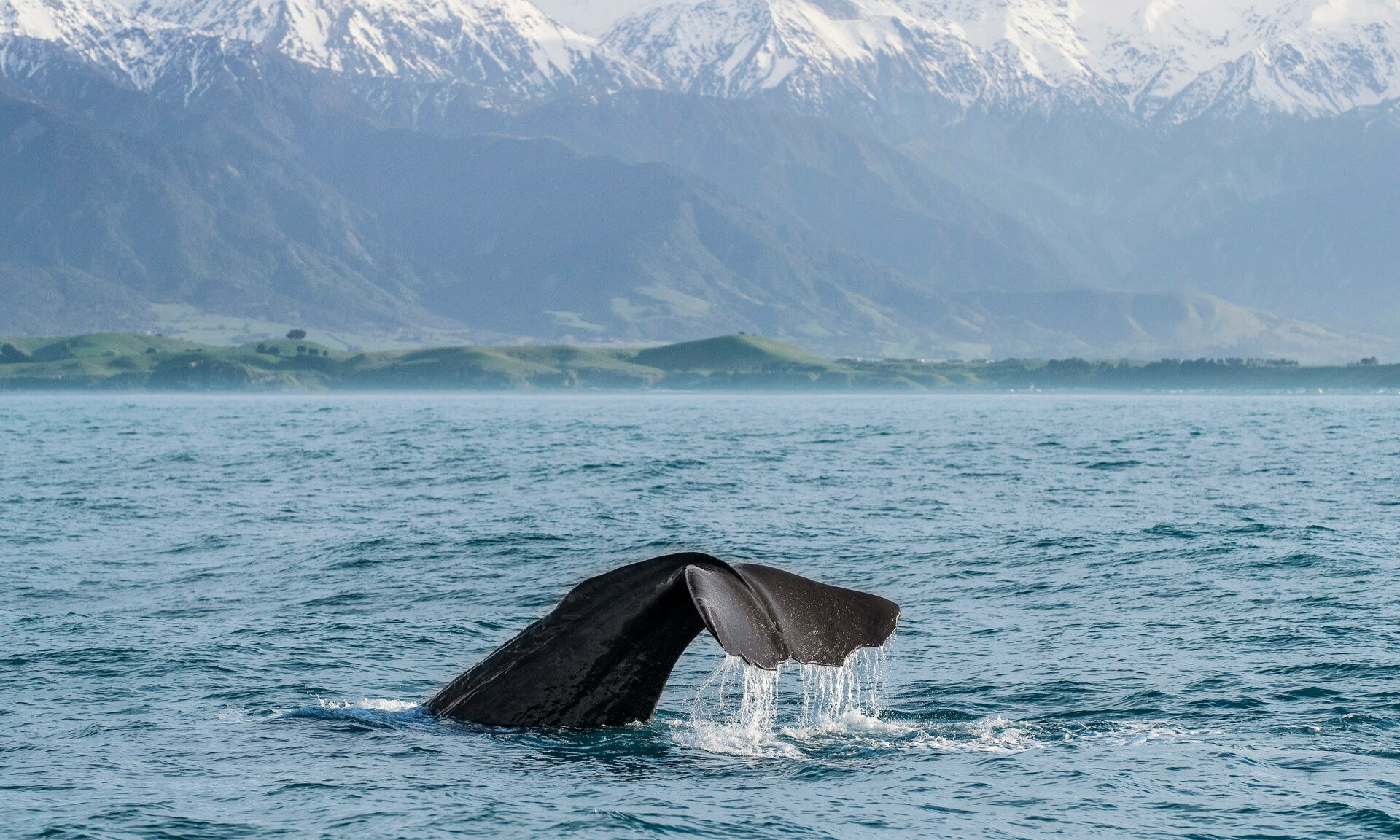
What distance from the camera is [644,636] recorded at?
14.0 m

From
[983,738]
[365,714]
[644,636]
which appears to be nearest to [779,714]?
[983,738]

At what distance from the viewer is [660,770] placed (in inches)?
579

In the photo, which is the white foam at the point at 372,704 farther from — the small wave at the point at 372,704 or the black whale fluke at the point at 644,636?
the black whale fluke at the point at 644,636

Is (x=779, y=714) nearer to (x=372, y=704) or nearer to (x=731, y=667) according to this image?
(x=731, y=667)

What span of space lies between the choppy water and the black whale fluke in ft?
1.31

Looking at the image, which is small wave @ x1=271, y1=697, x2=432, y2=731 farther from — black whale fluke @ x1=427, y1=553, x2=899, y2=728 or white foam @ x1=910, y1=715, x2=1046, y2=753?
white foam @ x1=910, y1=715, x2=1046, y2=753

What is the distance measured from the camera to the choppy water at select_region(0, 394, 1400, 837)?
45.3 feet

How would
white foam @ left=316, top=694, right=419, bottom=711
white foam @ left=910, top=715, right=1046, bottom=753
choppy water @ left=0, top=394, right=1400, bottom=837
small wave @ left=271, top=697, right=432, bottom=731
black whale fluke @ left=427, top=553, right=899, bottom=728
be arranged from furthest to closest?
white foam @ left=316, top=694, right=419, bottom=711 → small wave @ left=271, top=697, right=432, bottom=731 → white foam @ left=910, top=715, right=1046, bottom=753 → choppy water @ left=0, top=394, right=1400, bottom=837 → black whale fluke @ left=427, top=553, right=899, bottom=728

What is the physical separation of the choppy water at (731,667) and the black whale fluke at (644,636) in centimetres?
40

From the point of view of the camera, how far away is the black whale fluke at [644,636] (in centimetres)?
1205

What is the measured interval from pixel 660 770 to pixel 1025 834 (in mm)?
3578

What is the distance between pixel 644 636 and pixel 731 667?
264 inches

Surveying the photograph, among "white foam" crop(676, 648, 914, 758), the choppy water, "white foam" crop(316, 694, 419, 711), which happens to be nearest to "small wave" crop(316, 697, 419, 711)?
"white foam" crop(316, 694, 419, 711)

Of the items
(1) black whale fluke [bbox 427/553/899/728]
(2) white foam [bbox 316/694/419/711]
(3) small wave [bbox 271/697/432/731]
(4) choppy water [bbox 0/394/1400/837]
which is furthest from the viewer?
(2) white foam [bbox 316/694/419/711]
